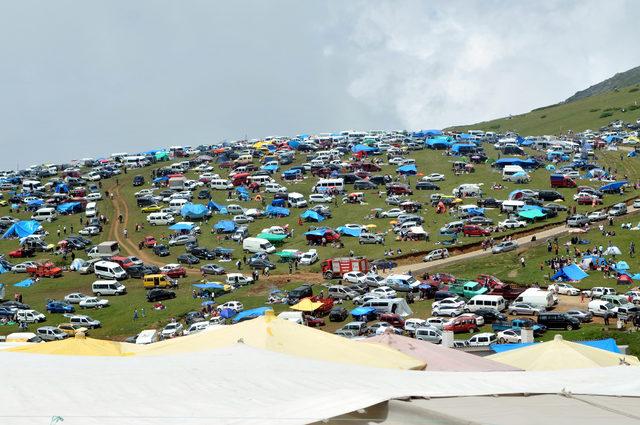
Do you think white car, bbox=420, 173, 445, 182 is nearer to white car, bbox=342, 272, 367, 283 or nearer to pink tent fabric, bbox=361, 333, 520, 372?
white car, bbox=342, 272, 367, 283

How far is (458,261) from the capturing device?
56.8 meters

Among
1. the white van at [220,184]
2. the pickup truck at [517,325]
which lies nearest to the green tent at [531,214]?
the pickup truck at [517,325]

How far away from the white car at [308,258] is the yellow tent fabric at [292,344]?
35820 millimetres

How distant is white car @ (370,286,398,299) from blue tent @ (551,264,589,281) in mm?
10036

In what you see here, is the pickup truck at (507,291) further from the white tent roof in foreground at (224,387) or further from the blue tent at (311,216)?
the white tent roof in foreground at (224,387)

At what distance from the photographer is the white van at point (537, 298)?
1737 inches

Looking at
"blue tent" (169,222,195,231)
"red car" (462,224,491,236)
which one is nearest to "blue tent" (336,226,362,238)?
"red car" (462,224,491,236)

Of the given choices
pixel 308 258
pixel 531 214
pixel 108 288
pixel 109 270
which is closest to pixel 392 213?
pixel 531 214

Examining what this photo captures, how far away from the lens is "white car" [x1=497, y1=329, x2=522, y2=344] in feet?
124

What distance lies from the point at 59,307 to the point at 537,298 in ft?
100

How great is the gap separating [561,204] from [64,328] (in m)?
41.9

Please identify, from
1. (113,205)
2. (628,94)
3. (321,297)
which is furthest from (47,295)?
(628,94)

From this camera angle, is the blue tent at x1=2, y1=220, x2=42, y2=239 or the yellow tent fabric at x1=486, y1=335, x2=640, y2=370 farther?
the blue tent at x1=2, y1=220, x2=42, y2=239

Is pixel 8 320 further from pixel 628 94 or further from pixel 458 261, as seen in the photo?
pixel 628 94
